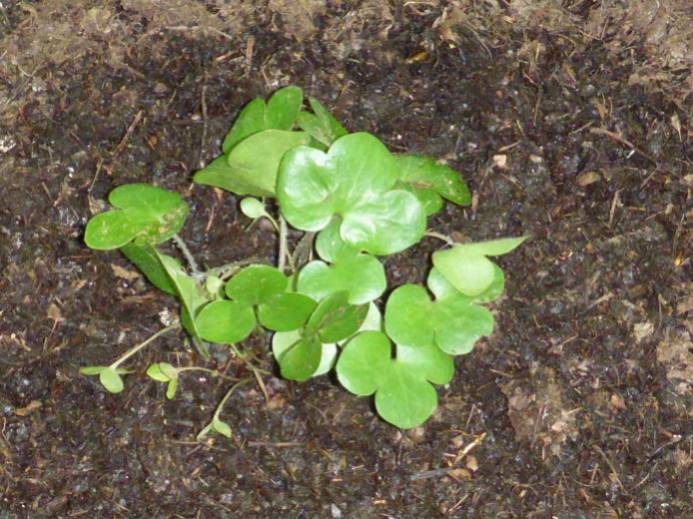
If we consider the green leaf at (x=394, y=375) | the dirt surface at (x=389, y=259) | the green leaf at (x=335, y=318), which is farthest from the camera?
the dirt surface at (x=389, y=259)

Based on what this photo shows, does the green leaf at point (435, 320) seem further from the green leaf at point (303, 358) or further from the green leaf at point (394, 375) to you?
the green leaf at point (303, 358)

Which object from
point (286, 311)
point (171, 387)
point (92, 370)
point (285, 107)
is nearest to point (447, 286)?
point (286, 311)

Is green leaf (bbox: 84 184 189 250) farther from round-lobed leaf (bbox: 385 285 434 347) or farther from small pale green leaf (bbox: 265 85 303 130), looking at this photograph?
round-lobed leaf (bbox: 385 285 434 347)

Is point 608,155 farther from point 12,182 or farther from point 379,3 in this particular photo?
point 12,182

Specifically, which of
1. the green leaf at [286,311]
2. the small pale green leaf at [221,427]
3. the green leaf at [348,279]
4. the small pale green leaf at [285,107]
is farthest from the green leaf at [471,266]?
the small pale green leaf at [221,427]

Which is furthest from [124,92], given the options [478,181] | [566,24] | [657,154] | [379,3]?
[657,154]

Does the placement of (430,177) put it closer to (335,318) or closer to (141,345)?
(335,318)
